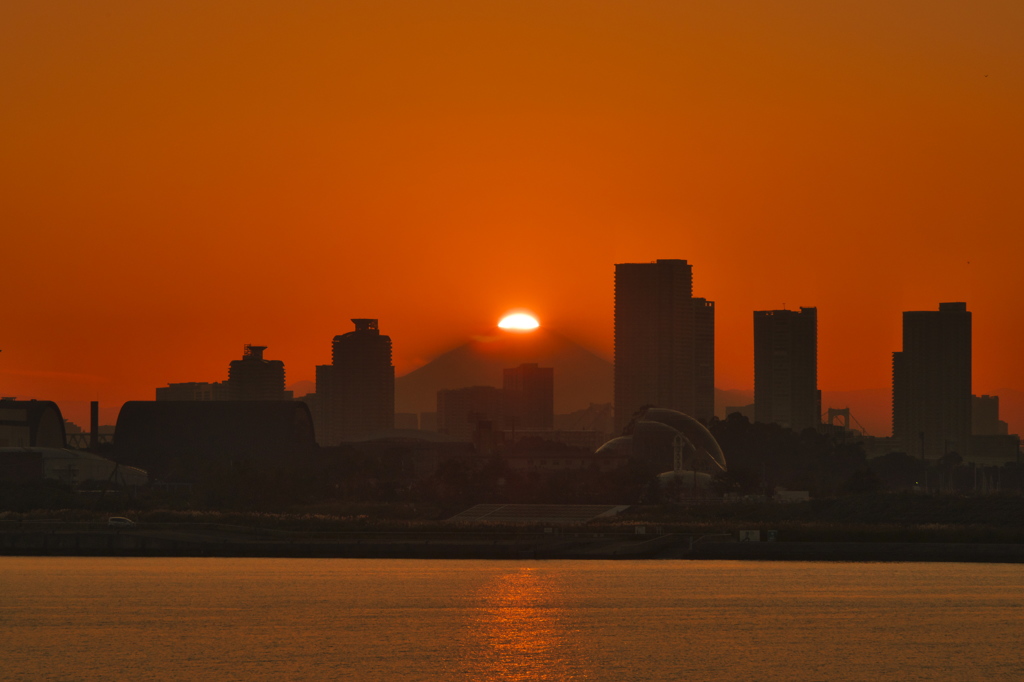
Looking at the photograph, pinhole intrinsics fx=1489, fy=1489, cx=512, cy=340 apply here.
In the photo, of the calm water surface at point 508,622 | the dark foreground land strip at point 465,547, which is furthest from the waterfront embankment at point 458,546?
the calm water surface at point 508,622

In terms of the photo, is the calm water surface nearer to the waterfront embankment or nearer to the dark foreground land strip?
the dark foreground land strip

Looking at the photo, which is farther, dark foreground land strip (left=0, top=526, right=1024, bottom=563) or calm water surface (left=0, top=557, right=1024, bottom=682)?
dark foreground land strip (left=0, top=526, right=1024, bottom=563)

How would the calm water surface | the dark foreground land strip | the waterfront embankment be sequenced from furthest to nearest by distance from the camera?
the waterfront embankment → the dark foreground land strip → the calm water surface

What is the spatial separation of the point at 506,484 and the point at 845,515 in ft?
195

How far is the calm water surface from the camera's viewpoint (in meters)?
73.4

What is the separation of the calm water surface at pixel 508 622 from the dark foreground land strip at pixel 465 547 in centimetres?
209

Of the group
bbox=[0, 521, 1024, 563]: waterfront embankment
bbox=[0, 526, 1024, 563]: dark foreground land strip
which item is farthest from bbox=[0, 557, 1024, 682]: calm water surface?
bbox=[0, 521, 1024, 563]: waterfront embankment

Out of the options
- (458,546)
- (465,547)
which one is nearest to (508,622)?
(465,547)

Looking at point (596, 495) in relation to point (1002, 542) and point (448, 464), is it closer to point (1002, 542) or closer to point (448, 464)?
point (448, 464)

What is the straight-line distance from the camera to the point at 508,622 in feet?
290

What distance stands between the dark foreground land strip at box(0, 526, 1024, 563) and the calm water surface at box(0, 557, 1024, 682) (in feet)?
6.87

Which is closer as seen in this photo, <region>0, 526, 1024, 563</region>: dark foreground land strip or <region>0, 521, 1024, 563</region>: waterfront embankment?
<region>0, 526, 1024, 563</region>: dark foreground land strip

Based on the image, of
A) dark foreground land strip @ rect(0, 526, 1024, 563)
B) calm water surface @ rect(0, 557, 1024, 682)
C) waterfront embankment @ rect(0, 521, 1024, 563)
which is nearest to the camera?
calm water surface @ rect(0, 557, 1024, 682)

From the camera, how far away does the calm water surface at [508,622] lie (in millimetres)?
73375
